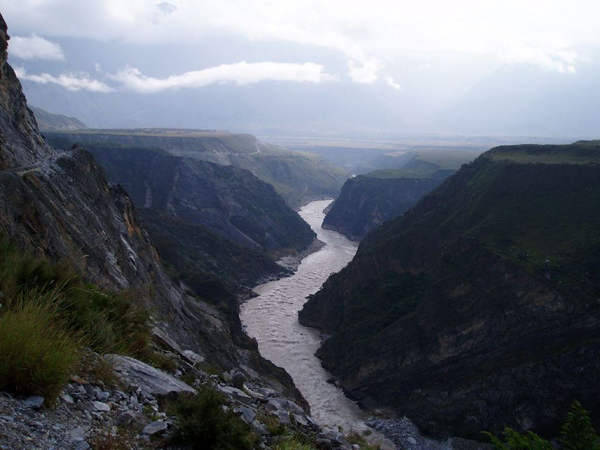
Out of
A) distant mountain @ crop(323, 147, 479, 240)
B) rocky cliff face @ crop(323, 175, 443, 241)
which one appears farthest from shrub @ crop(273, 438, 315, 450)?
rocky cliff face @ crop(323, 175, 443, 241)

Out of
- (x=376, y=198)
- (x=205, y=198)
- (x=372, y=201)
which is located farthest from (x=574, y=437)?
(x=376, y=198)

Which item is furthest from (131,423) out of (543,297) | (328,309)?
(328,309)

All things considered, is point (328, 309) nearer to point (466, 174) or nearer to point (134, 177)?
point (466, 174)

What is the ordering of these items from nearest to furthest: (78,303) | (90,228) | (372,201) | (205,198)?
(78,303), (90,228), (205,198), (372,201)

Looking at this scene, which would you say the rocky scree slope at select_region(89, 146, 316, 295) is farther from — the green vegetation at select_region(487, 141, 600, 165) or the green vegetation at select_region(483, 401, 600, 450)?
the green vegetation at select_region(483, 401, 600, 450)

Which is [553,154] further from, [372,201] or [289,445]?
[372,201]

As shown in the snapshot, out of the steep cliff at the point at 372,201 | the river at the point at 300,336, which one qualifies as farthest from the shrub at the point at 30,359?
the steep cliff at the point at 372,201
